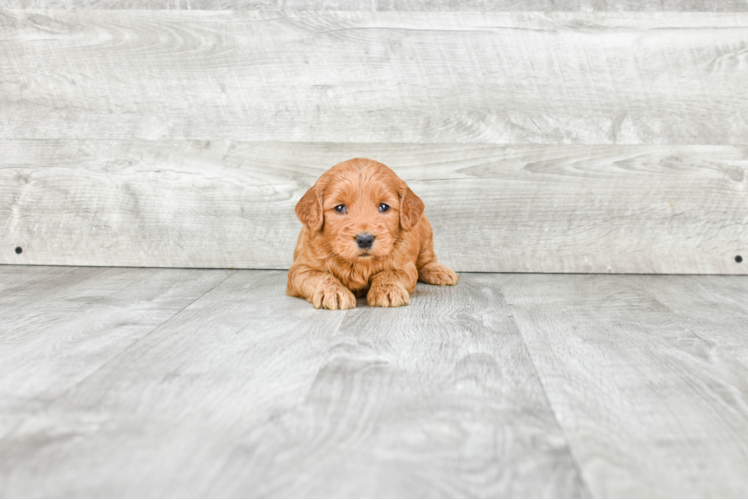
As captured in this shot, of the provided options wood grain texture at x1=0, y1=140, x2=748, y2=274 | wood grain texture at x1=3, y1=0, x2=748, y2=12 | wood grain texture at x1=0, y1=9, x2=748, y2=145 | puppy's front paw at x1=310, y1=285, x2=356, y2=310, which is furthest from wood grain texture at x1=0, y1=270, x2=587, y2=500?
wood grain texture at x1=3, y1=0, x2=748, y2=12

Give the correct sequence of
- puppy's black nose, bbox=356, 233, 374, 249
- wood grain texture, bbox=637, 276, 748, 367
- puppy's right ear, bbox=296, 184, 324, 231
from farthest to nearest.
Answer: puppy's right ear, bbox=296, 184, 324, 231 → puppy's black nose, bbox=356, 233, 374, 249 → wood grain texture, bbox=637, 276, 748, 367

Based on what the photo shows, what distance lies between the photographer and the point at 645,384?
57.4 inches

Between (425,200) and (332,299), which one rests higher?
(425,200)

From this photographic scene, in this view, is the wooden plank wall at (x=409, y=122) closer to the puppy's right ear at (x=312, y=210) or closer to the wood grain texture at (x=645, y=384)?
the wood grain texture at (x=645, y=384)

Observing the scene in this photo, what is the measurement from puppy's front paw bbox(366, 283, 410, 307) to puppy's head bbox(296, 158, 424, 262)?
0.44 ft

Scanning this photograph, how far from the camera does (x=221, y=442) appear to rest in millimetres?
1152

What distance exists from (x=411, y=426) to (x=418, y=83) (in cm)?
210

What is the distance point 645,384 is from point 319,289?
3.81ft

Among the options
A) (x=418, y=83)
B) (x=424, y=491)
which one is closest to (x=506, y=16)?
(x=418, y=83)

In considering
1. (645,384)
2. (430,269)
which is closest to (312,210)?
(430,269)

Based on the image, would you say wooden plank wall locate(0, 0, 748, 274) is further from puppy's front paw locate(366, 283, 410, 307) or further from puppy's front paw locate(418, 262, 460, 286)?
puppy's front paw locate(366, 283, 410, 307)

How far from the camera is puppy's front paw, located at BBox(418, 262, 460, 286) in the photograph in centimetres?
268

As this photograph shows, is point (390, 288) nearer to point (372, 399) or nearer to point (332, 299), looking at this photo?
point (332, 299)

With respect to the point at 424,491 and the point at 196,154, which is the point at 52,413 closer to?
the point at 424,491
